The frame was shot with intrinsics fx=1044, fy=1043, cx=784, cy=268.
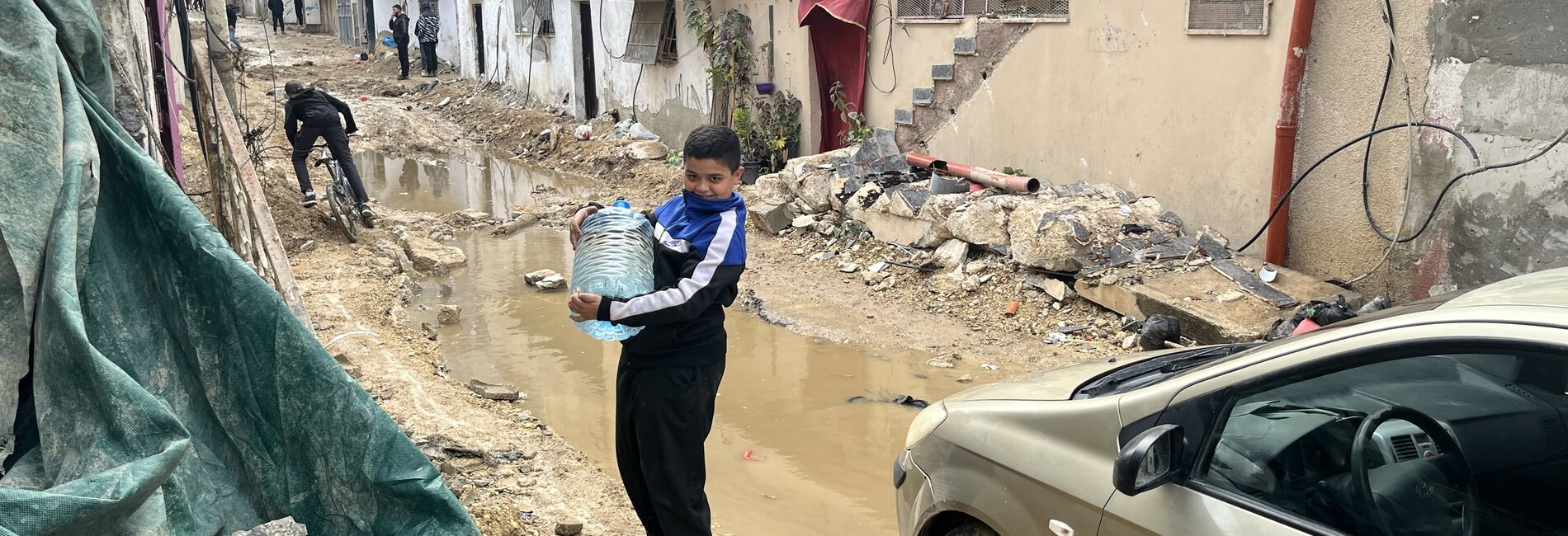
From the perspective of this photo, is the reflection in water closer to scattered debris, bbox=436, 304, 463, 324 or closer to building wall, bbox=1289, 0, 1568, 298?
scattered debris, bbox=436, 304, 463, 324

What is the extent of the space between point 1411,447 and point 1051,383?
98 centimetres

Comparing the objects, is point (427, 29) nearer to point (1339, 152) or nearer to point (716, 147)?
point (1339, 152)

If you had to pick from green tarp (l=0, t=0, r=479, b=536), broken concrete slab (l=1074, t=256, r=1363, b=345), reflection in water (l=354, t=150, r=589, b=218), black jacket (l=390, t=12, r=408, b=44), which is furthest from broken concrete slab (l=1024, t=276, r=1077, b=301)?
black jacket (l=390, t=12, r=408, b=44)

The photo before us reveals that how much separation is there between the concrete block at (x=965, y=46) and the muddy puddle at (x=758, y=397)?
138 inches

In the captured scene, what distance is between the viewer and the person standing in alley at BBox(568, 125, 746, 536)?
2900 millimetres

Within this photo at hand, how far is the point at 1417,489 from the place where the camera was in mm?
1999

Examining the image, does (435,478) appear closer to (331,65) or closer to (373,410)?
(373,410)

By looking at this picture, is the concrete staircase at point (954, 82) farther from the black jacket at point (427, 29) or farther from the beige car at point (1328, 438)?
the black jacket at point (427, 29)

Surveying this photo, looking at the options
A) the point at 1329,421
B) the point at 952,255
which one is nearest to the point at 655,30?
Answer: the point at 952,255

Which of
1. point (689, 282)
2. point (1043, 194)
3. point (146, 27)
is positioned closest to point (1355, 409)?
point (689, 282)

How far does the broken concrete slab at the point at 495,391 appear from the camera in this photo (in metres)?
6.02

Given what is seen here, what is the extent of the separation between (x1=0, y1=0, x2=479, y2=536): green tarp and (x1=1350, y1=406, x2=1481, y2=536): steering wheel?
215cm

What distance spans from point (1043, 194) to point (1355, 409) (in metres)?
6.21

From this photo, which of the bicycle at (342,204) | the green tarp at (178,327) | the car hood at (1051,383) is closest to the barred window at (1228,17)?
the car hood at (1051,383)
